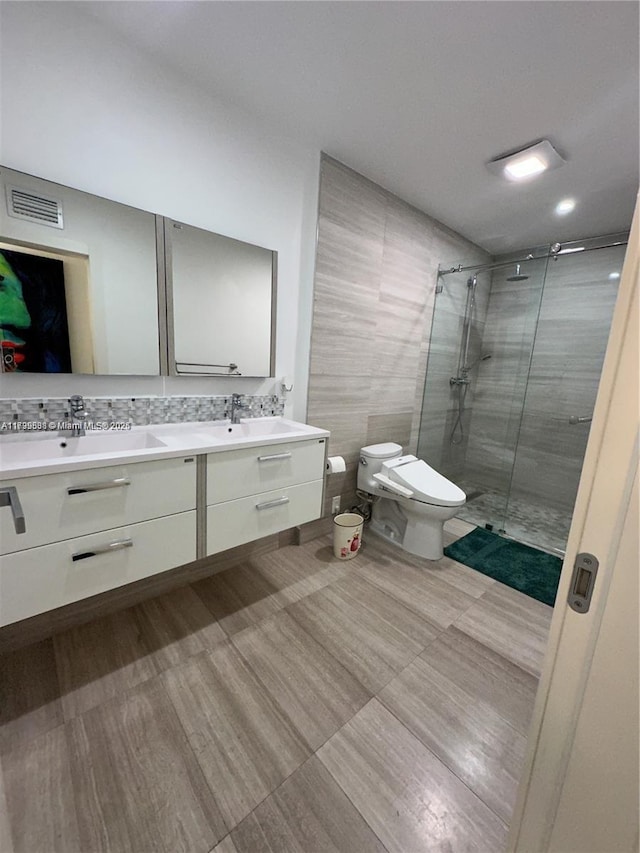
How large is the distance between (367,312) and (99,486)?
1.93 meters

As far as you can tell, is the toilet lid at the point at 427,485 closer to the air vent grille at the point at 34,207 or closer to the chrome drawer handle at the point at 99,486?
the chrome drawer handle at the point at 99,486

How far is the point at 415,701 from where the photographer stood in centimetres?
129

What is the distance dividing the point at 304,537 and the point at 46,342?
1812mm

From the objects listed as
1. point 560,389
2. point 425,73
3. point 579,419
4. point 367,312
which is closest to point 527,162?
point 425,73

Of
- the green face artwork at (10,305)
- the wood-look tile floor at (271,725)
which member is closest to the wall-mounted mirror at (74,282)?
the green face artwork at (10,305)

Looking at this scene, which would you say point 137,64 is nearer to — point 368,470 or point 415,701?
point 368,470

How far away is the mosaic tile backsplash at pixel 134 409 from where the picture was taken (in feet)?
4.47

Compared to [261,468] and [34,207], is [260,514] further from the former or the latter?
[34,207]

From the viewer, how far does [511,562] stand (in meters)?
2.27

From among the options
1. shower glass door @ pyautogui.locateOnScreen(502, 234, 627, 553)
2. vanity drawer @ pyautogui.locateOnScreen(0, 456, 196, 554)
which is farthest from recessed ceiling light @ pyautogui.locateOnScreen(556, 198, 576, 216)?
vanity drawer @ pyautogui.locateOnScreen(0, 456, 196, 554)

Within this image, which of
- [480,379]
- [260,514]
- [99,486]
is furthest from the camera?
[480,379]

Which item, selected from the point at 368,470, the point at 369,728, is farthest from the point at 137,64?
the point at 369,728

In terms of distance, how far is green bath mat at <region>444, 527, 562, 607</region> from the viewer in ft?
6.66

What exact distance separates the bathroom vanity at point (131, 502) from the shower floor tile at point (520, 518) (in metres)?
1.86
